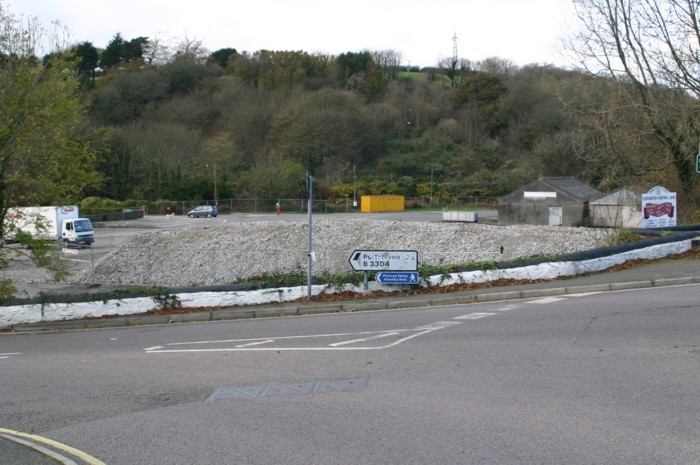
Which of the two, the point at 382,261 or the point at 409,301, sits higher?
the point at 382,261

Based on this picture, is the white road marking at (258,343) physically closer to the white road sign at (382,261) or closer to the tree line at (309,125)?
the white road sign at (382,261)

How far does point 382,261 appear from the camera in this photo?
18.0 meters

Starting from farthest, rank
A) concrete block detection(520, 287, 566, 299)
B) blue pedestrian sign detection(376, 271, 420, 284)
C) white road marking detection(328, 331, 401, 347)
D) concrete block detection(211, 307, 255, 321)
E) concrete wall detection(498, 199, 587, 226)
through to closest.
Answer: concrete wall detection(498, 199, 587, 226) → blue pedestrian sign detection(376, 271, 420, 284) → concrete block detection(520, 287, 566, 299) → concrete block detection(211, 307, 255, 321) → white road marking detection(328, 331, 401, 347)

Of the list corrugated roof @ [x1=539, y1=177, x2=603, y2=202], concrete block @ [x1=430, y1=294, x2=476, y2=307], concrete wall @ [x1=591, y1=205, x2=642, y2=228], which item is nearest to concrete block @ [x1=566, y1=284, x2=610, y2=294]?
concrete block @ [x1=430, y1=294, x2=476, y2=307]

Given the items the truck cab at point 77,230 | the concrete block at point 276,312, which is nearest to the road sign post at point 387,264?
the concrete block at point 276,312

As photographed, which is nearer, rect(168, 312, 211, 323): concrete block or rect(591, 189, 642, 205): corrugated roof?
rect(168, 312, 211, 323): concrete block

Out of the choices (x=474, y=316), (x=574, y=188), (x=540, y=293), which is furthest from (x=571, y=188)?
(x=474, y=316)

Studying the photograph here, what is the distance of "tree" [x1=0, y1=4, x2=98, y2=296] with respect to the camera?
1784 cm

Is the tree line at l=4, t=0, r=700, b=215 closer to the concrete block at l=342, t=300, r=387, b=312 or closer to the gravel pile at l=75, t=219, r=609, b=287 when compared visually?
the gravel pile at l=75, t=219, r=609, b=287

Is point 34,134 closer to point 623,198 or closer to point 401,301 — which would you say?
point 401,301

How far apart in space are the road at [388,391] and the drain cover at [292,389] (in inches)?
1.6

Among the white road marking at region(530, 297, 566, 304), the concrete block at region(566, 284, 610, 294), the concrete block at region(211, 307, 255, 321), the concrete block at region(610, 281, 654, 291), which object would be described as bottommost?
the concrete block at region(211, 307, 255, 321)

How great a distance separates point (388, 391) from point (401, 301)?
330 inches

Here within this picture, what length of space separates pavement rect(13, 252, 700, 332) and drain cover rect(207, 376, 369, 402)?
7.44m
